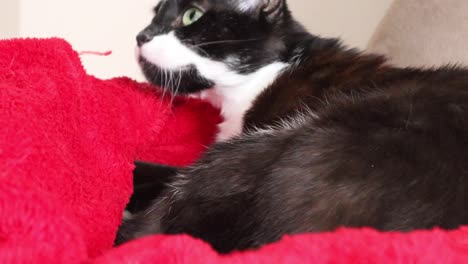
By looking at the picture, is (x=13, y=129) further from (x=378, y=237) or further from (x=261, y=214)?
(x=378, y=237)

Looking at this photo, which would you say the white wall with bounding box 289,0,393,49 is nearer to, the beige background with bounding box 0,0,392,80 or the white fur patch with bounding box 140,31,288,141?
the beige background with bounding box 0,0,392,80

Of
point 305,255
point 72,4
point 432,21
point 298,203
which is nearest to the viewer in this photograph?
point 305,255

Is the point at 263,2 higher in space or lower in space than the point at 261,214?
higher

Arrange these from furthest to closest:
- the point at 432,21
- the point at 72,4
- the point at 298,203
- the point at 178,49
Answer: the point at 72,4, the point at 432,21, the point at 178,49, the point at 298,203

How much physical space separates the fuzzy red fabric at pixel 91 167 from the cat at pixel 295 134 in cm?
8

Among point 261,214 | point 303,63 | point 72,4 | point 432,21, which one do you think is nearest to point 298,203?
point 261,214

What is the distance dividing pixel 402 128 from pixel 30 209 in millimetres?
490

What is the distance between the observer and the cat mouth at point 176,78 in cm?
113

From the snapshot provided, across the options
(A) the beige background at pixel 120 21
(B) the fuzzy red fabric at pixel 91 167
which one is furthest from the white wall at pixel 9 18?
(B) the fuzzy red fabric at pixel 91 167

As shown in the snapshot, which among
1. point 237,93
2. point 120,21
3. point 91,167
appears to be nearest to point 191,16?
point 237,93

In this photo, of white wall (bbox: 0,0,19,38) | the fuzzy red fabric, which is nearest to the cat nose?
the fuzzy red fabric

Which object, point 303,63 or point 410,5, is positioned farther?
point 410,5

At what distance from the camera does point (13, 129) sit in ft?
2.22

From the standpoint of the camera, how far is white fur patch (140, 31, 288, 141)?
1116mm
